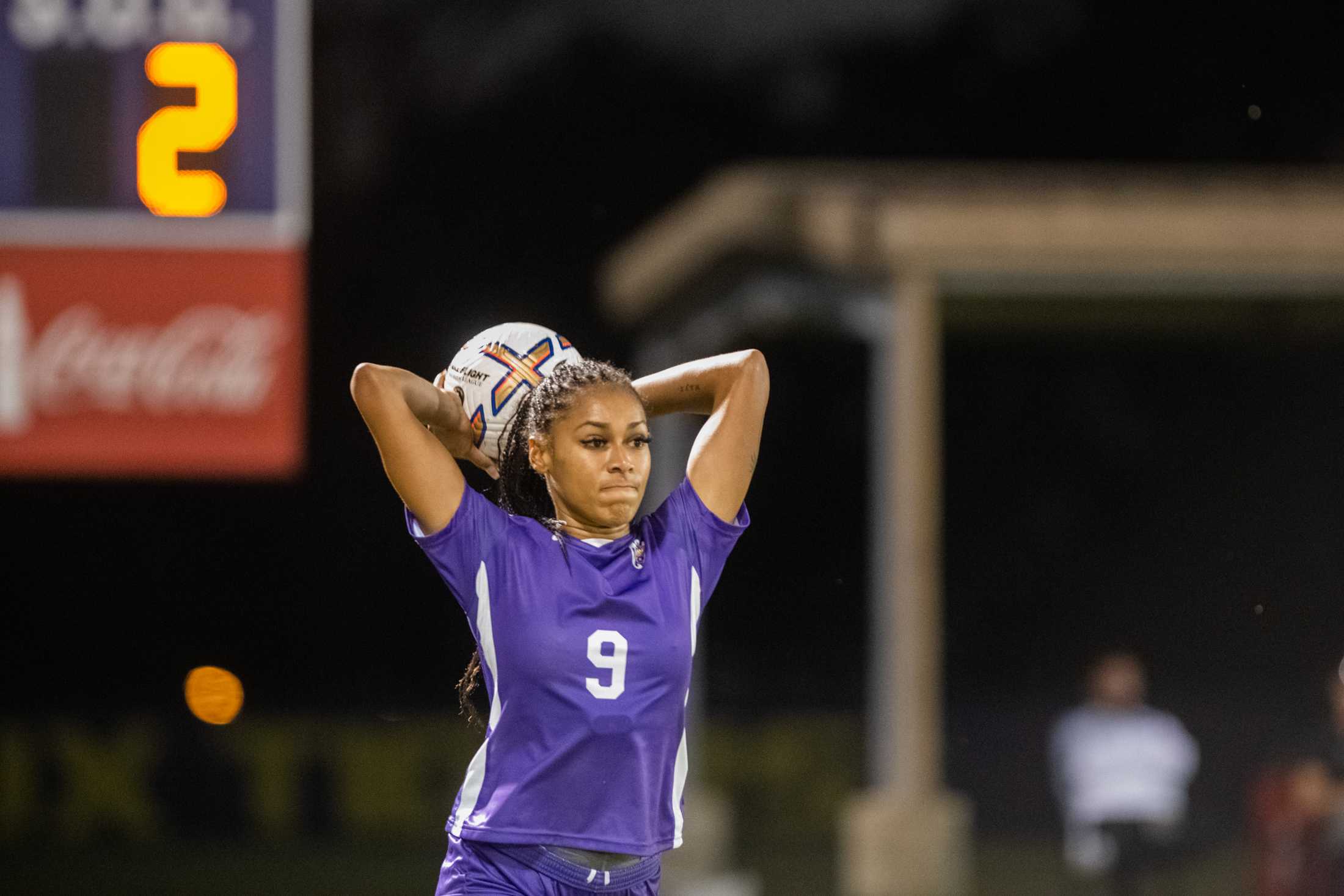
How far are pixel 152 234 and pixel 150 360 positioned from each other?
23.6 inches

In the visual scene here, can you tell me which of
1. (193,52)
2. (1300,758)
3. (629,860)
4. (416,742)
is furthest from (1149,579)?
(629,860)

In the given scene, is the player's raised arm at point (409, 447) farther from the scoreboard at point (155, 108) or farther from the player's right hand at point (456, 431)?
the scoreboard at point (155, 108)

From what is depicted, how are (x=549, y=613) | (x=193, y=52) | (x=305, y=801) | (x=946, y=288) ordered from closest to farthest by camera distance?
(x=549, y=613)
(x=193, y=52)
(x=946, y=288)
(x=305, y=801)

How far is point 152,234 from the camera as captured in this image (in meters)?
9.08

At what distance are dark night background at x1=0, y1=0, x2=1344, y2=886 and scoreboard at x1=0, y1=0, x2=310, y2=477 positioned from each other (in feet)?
21.5

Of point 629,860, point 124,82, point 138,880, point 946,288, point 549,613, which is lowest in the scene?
point 138,880

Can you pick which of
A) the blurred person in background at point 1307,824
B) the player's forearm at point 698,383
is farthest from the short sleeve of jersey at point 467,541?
the blurred person in background at point 1307,824

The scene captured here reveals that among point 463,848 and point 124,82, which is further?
point 124,82

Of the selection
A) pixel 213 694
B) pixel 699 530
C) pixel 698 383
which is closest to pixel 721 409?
pixel 698 383

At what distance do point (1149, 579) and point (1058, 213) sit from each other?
11.9 m

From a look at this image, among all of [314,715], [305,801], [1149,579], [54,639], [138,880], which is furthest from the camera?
[54,639]

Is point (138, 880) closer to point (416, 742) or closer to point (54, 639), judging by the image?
point (416, 742)

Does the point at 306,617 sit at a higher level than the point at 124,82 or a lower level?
lower

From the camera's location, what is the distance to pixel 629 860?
2951 millimetres
